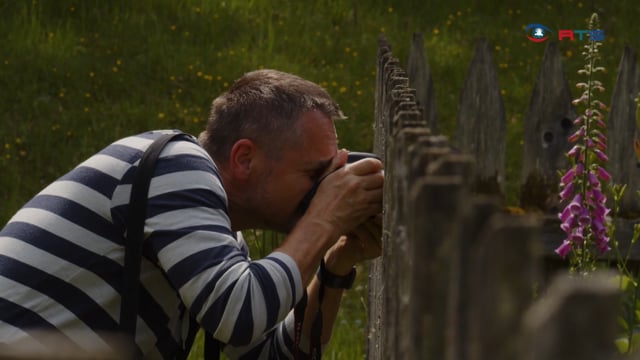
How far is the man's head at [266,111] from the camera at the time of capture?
2746 mm

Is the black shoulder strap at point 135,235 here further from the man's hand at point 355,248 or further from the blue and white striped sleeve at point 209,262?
the man's hand at point 355,248

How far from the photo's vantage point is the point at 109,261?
2.56m

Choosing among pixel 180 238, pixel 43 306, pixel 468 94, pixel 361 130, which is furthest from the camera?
pixel 361 130

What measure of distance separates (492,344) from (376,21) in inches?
269

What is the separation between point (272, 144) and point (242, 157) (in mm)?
78

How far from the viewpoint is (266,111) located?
276 cm

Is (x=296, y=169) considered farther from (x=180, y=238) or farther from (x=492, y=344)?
(x=492, y=344)

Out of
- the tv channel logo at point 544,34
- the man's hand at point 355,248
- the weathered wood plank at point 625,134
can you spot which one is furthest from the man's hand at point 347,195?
the tv channel logo at point 544,34

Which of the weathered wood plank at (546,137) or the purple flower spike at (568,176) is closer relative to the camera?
the purple flower spike at (568,176)

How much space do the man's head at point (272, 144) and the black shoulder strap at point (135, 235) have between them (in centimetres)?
25

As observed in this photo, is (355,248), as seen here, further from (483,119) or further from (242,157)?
(483,119)

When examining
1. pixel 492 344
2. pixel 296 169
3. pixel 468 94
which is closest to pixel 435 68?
pixel 468 94

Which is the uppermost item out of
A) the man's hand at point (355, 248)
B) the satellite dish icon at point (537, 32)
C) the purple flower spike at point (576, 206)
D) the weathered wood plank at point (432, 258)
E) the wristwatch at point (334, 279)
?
the weathered wood plank at point (432, 258)

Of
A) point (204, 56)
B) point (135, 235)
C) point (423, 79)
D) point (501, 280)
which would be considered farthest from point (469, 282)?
point (204, 56)
